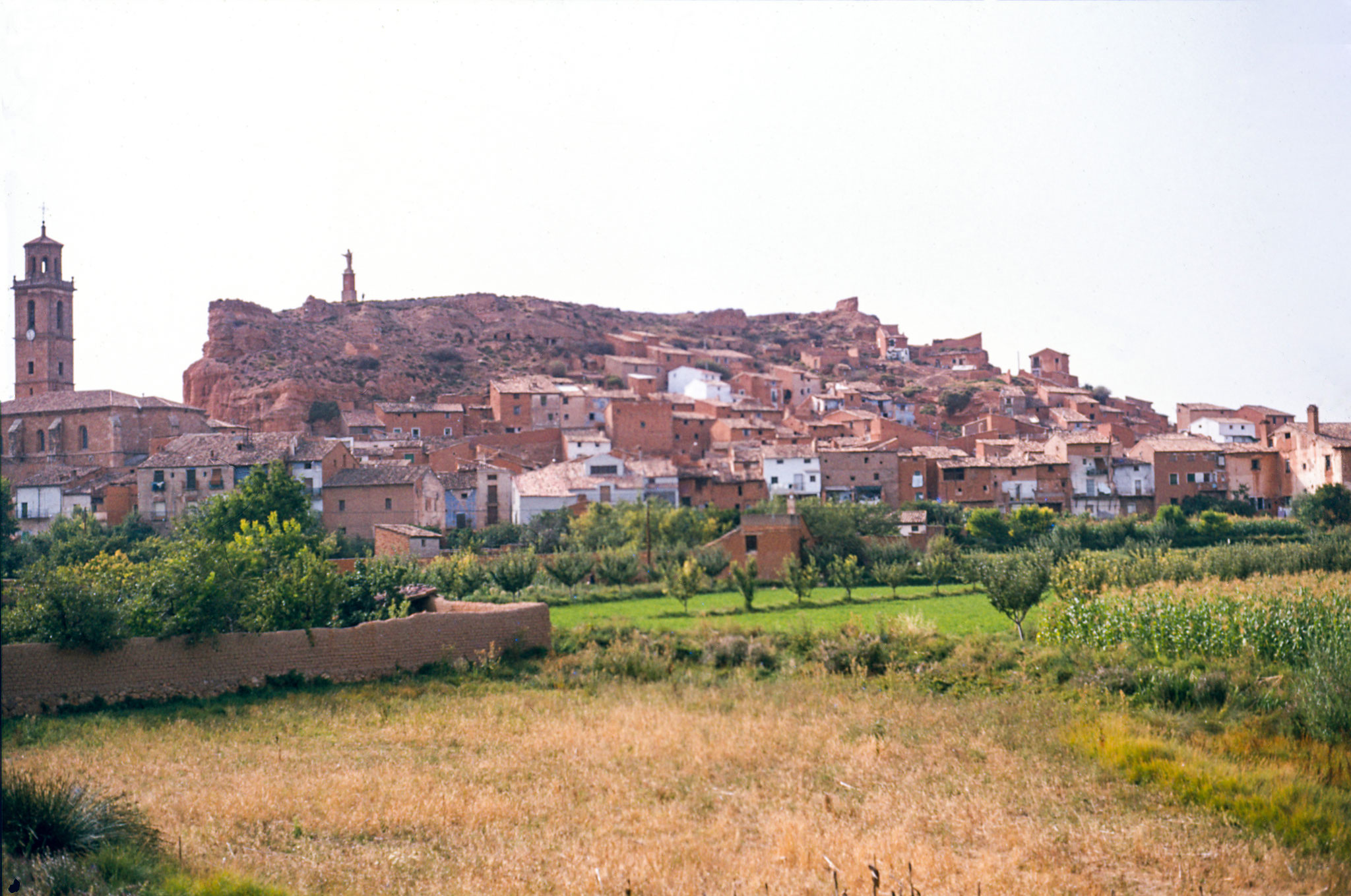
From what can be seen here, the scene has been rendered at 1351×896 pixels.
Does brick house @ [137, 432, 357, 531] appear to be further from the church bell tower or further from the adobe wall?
the adobe wall

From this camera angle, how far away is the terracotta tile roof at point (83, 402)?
46.7m

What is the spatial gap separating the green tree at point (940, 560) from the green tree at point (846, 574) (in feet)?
7.17

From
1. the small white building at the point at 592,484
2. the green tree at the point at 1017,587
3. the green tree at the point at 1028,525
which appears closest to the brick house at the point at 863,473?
the green tree at the point at 1028,525

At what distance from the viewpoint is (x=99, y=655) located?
14453 mm

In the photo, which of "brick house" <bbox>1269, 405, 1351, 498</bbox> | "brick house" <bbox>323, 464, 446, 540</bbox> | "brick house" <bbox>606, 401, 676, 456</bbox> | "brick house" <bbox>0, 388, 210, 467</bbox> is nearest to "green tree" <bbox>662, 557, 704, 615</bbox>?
"brick house" <bbox>323, 464, 446, 540</bbox>

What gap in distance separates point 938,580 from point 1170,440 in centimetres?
2017

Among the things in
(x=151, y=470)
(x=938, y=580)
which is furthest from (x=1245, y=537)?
(x=151, y=470)

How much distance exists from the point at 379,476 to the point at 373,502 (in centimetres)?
110

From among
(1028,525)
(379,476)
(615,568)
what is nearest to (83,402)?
(379,476)

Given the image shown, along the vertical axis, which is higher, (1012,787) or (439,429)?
(439,429)

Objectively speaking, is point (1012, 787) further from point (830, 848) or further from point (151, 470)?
point (151, 470)

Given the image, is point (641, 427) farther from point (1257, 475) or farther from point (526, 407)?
point (1257, 475)

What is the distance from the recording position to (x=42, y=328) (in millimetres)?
55031

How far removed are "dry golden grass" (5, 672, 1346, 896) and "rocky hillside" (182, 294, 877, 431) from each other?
4992 cm
